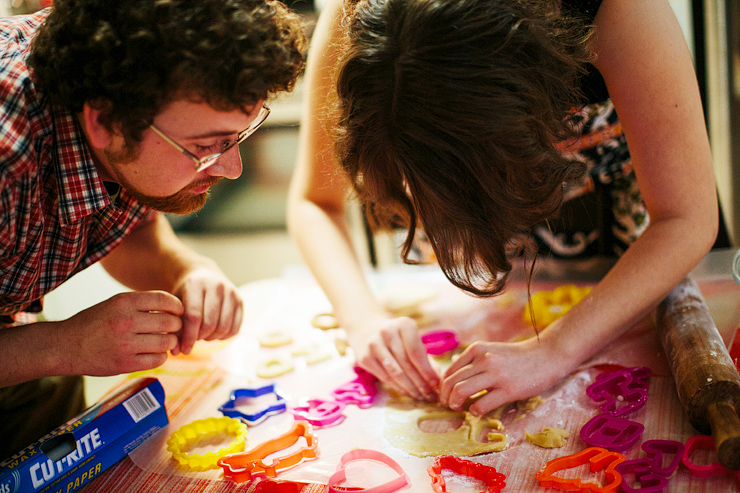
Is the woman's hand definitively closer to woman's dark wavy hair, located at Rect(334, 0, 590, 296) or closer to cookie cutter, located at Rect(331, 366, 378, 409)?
cookie cutter, located at Rect(331, 366, 378, 409)

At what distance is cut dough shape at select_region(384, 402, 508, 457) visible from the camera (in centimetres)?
78

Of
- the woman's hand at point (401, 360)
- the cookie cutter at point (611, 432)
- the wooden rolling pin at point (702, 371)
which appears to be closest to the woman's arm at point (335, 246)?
the woman's hand at point (401, 360)

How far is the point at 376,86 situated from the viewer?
2.41ft

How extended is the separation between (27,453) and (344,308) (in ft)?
1.69

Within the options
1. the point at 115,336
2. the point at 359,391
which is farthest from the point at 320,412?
the point at 115,336

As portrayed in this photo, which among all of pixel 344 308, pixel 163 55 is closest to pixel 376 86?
pixel 163 55

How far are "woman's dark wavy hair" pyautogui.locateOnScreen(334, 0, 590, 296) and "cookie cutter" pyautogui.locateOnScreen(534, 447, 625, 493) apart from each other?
23 centimetres

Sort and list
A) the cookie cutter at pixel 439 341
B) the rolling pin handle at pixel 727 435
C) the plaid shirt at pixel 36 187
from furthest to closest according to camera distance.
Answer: the cookie cutter at pixel 439 341, the plaid shirt at pixel 36 187, the rolling pin handle at pixel 727 435

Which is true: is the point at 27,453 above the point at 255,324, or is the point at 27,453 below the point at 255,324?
above

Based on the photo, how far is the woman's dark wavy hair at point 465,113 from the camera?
69cm

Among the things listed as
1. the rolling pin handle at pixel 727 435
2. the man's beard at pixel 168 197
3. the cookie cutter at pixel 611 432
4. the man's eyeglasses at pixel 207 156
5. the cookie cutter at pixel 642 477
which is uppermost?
the man's eyeglasses at pixel 207 156

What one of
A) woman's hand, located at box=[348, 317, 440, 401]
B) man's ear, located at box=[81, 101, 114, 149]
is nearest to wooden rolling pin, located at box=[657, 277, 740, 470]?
woman's hand, located at box=[348, 317, 440, 401]

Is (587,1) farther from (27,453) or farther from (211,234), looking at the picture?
(211,234)

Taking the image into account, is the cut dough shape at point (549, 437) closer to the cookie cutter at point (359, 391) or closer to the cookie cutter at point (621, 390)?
the cookie cutter at point (621, 390)
